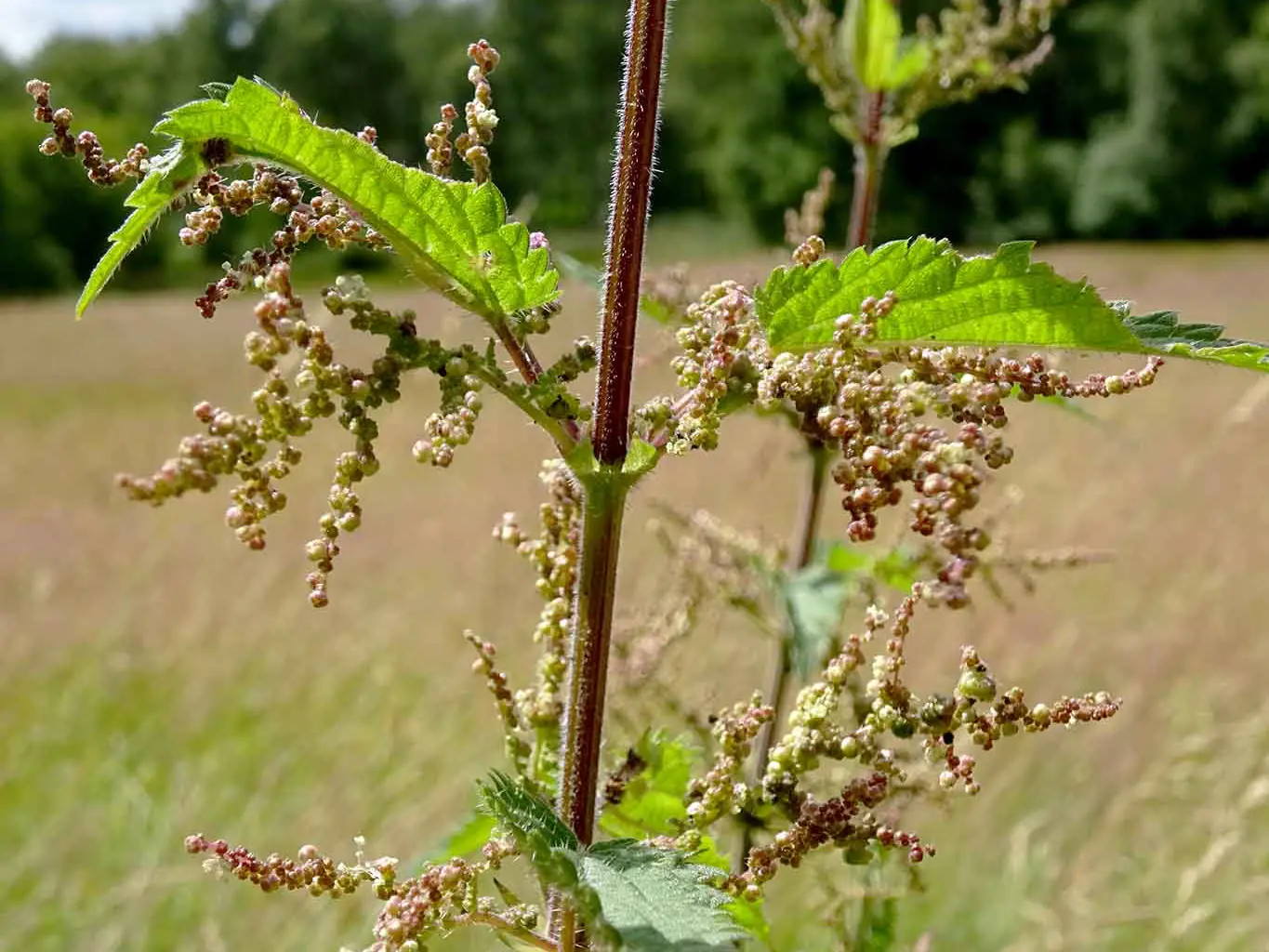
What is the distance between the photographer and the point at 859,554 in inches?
106

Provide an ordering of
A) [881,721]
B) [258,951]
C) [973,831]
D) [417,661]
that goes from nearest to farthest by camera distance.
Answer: [881,721], [258,951], [973,831], [417,661]

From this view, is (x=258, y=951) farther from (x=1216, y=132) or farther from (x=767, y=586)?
(x=1216, y=132)

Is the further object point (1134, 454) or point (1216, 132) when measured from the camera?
point (1216, 132)

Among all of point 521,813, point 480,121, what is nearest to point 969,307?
point 480,121

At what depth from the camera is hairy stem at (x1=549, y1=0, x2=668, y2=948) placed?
108 centimetres

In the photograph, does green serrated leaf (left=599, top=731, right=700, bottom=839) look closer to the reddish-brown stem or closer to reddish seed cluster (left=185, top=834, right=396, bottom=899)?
reddish seed cluster (left=185, top=834, right=396, bottom=899)

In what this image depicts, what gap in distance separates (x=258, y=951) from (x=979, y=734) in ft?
12.2

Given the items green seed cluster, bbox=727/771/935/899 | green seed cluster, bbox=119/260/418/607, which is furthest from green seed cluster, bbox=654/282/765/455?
green seed cluster, bbox=727/771/935/899

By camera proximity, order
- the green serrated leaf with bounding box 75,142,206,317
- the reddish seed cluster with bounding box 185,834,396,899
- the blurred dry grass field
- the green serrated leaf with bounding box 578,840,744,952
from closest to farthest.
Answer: the green serrated leaf with bounding box 578,840,744,952 < the green serrated leaf with bounding box 75,142,206,317 < the reddish seed cluster with bounding box 185,834,396,899 < the blurred dry grass field

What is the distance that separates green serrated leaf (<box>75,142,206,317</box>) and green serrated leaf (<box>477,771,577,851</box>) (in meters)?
0.53

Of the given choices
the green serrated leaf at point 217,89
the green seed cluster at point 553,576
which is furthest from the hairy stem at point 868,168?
the green serrated leaf at point 217,89

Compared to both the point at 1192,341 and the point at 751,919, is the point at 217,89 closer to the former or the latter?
the point at 1192,341

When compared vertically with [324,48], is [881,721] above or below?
below

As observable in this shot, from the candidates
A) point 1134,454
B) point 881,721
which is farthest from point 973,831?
point 1134,454
